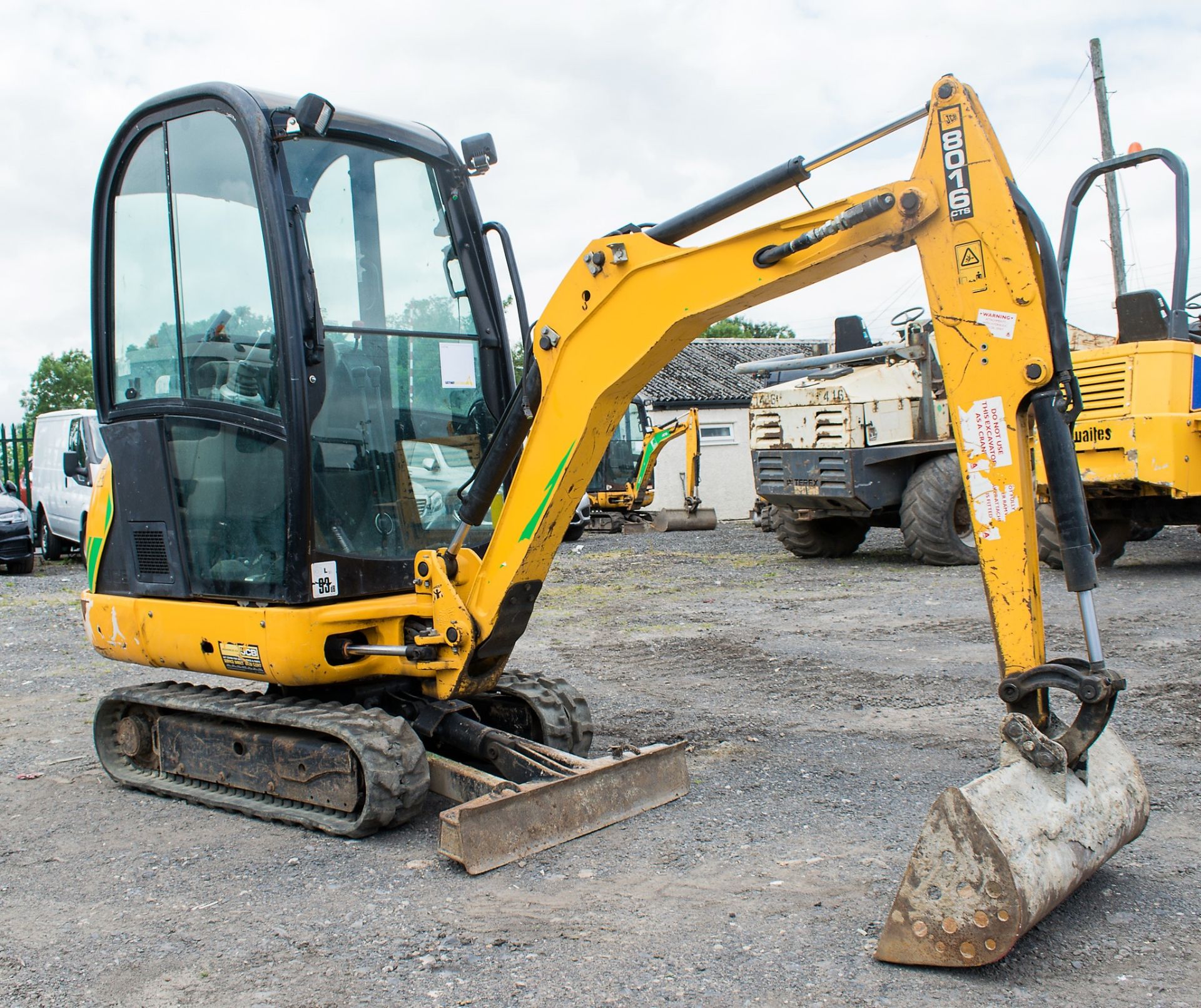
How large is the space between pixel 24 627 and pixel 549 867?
28.0 feet

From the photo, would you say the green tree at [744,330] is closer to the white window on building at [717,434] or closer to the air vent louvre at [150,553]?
the white window on building at [717,434]

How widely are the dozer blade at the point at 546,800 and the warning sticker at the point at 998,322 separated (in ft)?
7.10

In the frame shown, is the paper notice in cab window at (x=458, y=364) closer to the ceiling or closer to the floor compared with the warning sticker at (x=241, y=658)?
closer to the ceiling

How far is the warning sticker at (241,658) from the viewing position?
4.56 metres

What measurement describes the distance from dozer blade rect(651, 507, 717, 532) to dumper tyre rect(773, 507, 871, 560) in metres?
7.25

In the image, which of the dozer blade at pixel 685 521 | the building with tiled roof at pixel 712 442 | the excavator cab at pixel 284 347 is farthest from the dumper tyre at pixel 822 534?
the building with tiled roof at pixel 712 442

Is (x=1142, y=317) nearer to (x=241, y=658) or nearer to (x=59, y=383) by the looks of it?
(x=241, y=658)

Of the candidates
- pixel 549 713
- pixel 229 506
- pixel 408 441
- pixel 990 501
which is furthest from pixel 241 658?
pixel 990 501

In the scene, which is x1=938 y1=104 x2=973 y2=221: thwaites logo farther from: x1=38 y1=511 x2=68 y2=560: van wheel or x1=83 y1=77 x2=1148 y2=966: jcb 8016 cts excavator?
x1=38 y1=511 x2=68 y2=560: van wheel

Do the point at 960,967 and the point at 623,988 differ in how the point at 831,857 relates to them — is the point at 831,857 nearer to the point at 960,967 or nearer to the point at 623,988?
the point at 960,967

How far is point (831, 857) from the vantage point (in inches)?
156

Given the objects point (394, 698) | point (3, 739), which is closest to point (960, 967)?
point (394, 698)

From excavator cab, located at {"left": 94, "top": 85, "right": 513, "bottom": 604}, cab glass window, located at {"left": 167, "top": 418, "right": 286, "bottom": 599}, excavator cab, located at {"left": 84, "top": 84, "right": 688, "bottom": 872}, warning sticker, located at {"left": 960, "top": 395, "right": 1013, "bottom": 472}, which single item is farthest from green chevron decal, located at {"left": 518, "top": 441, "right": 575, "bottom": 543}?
warning sticker, located at {"left": 960, "top": 395, "right": 1013, "bottom": 472}

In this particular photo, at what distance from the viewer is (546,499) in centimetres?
443
